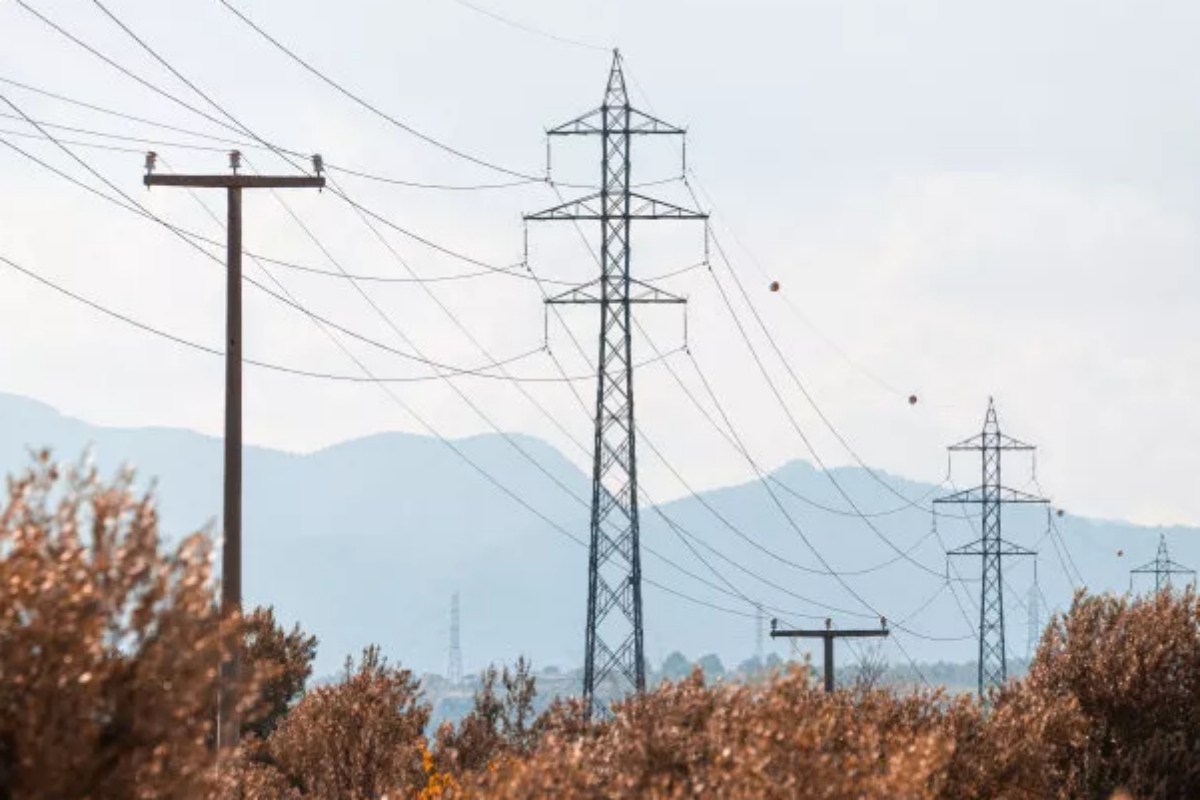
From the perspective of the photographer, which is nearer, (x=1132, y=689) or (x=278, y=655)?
(x=1132, y=689)

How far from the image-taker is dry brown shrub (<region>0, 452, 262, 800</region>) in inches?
563

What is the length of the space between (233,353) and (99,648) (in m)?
19.5

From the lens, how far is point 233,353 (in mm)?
33906

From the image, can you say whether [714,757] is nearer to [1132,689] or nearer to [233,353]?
[233,353]

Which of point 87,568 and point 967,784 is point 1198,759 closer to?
point 967,784

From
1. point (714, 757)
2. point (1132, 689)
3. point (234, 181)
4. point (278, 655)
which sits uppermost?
point (234, 181)

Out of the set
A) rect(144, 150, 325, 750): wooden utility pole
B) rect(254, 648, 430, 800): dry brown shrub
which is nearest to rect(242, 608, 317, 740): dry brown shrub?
rect(254, 648, 430, 800): dry brown shrub

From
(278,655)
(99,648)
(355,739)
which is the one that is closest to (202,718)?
(99,648)

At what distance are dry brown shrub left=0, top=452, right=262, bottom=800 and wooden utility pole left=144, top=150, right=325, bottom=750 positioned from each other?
15.0 m

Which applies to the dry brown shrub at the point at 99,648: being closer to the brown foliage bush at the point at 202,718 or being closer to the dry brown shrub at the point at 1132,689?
the brown foliage bush at the point at 202,718

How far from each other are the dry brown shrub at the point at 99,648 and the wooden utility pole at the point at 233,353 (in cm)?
1500

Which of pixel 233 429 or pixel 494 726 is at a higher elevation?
pixel 233 429

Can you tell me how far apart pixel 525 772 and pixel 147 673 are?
14.7ft

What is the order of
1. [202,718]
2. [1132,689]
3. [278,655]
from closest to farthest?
[202,718], [1132,689], [278,655]
